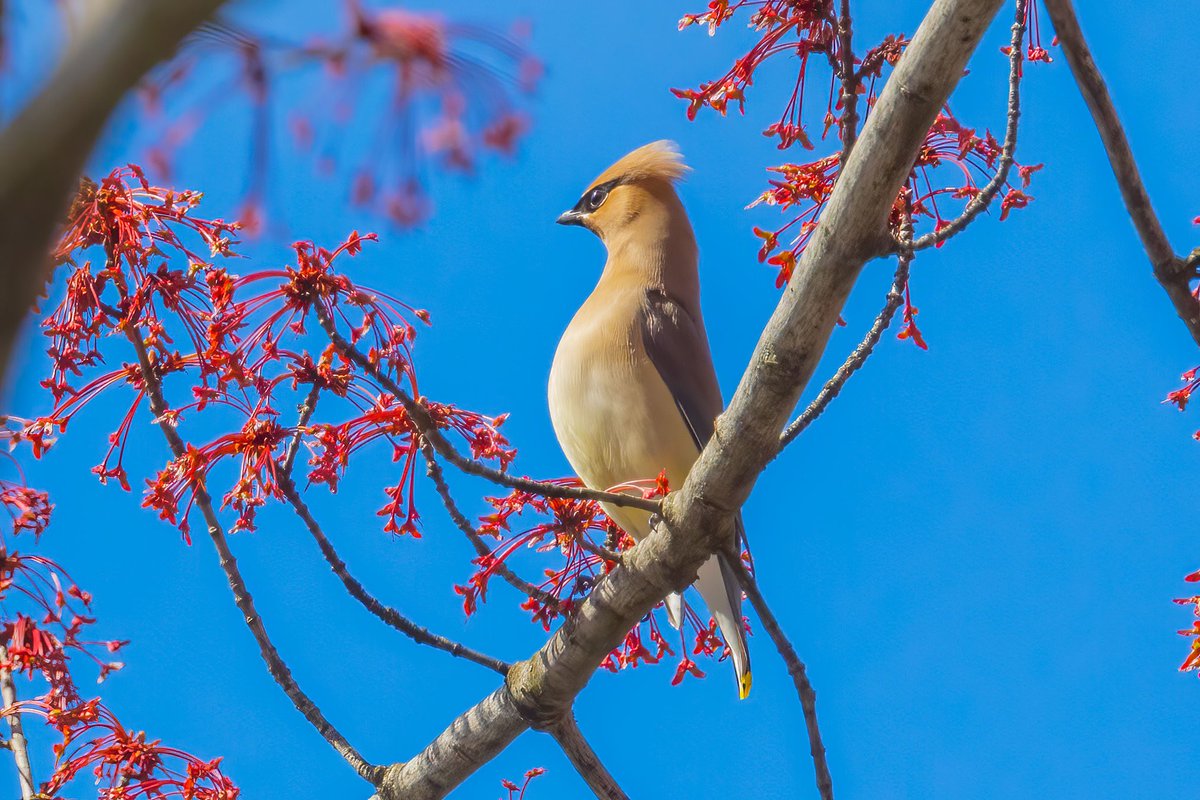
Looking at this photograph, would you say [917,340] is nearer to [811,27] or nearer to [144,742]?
[811,27]

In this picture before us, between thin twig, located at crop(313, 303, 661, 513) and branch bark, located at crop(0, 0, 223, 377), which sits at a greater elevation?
thin twig, located at crop(313, 303, 661, 513)

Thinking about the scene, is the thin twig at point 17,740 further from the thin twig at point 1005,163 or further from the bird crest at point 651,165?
the bird crest at point 651,165

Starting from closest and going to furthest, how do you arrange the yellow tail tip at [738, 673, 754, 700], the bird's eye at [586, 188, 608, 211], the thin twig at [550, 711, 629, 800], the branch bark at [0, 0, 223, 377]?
the branch bark at [0, 0, 223, 377] → the thin twig at [550, 711, 629, 800] → the yellow tail tip at [738, 673, 754, 700] → the bird's eye at [586, 188, 608, 211]

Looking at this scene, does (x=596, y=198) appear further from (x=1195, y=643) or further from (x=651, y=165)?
(x=1195, y=643)

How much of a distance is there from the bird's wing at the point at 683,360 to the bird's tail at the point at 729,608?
44cm

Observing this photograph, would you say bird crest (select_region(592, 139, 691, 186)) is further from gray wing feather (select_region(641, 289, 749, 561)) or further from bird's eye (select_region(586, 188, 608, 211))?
gray wing feather (select_region(641, 289, 749, 561))

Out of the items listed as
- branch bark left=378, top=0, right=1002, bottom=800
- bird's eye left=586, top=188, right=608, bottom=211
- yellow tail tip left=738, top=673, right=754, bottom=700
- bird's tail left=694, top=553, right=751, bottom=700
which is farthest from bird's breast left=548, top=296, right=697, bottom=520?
bird's eye left=586, top=188, right=608, bottom=211

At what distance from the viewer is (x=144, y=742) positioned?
352cm

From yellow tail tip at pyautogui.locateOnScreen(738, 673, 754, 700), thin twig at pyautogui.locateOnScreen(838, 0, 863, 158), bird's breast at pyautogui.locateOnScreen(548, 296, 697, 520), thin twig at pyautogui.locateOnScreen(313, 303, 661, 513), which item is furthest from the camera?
bird's breast at pyautogui.locateOnScreen(548, 296, 697, 520)

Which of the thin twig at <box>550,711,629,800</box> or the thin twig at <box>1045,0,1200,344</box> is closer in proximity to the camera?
the thin twig at <box>1045,0,1200,344</box>

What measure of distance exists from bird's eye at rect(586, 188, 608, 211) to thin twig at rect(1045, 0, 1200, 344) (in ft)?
8.79

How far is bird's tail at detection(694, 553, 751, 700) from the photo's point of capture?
4.11m

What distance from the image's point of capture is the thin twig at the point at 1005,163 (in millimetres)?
2789

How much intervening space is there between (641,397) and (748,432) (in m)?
1.47
